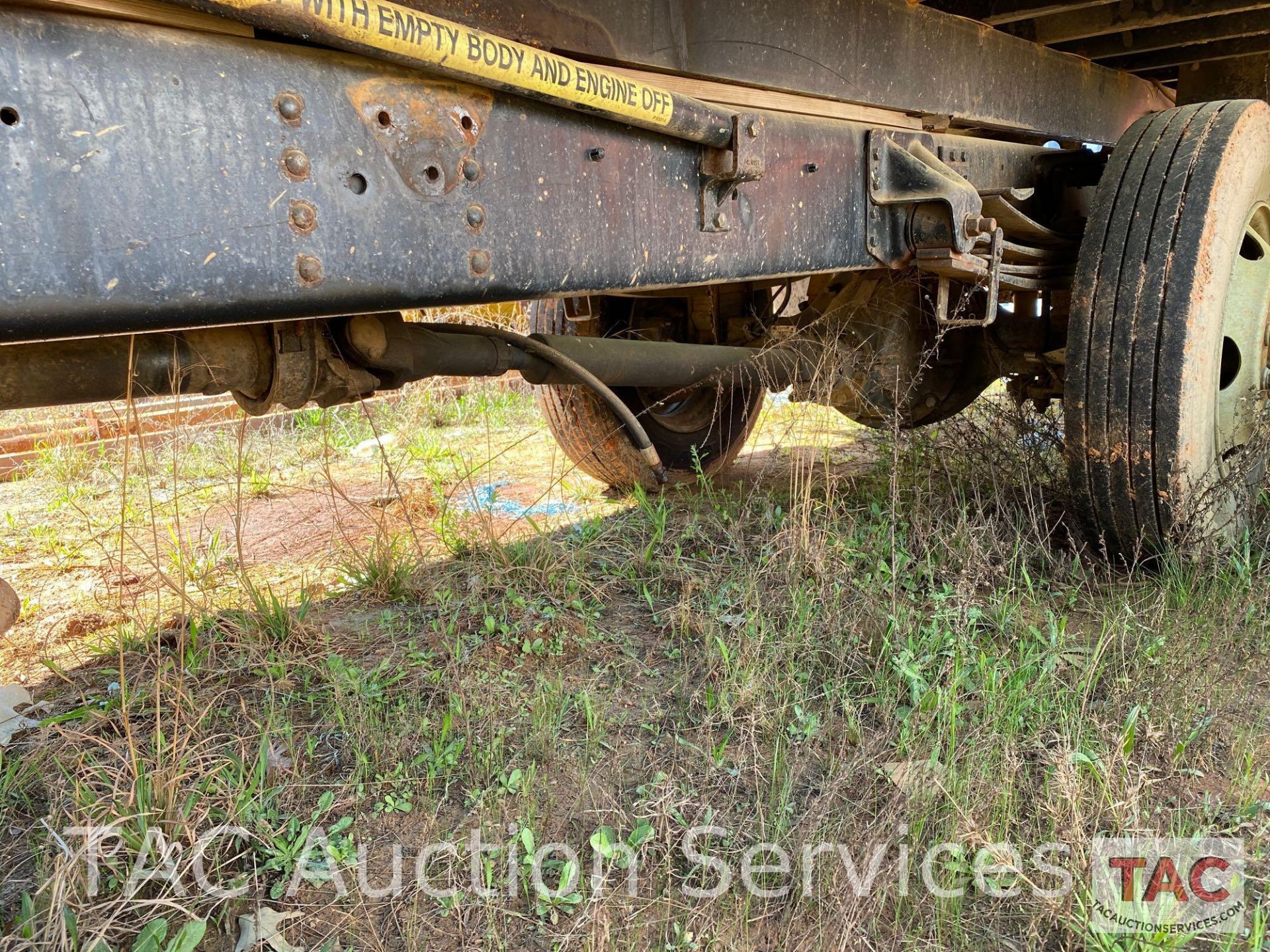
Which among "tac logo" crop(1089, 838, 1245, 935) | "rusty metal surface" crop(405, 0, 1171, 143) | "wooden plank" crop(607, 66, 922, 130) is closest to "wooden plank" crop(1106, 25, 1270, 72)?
"rusty metal surface" crop(405, 0, 1171, 143)

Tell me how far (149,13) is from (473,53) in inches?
15.3

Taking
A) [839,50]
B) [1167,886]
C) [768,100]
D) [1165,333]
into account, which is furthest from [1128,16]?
[1167,886]

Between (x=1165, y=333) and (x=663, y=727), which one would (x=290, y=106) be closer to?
(x=663, y=727)

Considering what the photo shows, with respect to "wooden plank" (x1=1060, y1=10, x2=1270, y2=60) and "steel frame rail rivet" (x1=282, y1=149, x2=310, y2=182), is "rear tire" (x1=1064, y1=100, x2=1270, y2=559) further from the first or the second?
"steel frame rail rivet" (x1=282, y1=149, x2=310, y2=182)

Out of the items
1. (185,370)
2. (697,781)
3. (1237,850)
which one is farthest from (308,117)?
(1237,850)

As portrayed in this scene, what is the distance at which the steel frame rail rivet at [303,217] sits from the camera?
3.83ft

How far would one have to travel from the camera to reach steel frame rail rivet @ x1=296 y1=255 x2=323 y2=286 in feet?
3.88

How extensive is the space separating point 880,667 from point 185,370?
4.76ft

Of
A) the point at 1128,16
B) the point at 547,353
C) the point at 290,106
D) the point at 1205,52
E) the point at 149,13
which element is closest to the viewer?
the point at 149,13

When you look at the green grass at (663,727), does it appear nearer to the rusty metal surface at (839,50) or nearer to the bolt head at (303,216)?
A: the bolt head at (303,216)

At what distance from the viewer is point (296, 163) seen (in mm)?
1163

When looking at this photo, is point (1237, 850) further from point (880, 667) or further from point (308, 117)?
point (308, 117)

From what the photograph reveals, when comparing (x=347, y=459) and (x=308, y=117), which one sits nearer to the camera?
(x=308, y=117)

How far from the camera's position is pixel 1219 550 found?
2285 millimetres
